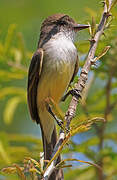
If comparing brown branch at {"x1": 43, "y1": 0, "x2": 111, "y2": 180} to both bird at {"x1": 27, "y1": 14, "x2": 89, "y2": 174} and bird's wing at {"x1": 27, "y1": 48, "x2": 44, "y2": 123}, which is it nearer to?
bird at {"x1": 27, "y1": 14, "x2": 89, "y2": 174}

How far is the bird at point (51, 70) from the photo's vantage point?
361 centimetres

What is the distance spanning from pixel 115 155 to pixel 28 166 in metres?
1.48

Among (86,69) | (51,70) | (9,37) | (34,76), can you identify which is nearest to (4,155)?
(34,76)

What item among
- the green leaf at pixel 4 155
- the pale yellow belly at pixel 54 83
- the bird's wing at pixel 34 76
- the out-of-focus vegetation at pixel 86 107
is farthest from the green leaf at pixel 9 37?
the green leaf at pixel 4 155

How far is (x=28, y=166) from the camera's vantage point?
211cm

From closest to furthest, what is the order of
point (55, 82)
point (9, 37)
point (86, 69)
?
point (86, 69) < point (55, 82) < point (9, 37)

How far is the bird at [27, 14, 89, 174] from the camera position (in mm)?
3609

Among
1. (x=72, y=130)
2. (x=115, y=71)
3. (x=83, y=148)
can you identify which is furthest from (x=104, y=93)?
(x=72, y=130)

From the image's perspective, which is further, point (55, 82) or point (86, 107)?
point (86, 107)

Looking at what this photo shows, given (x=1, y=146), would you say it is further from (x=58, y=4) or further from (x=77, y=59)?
(x=58, y=4)

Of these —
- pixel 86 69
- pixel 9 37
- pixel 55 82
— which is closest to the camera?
pixel 86 69

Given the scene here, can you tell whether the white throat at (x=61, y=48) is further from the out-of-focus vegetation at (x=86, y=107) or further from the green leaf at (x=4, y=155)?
the green leaf at (x=4, y=155)

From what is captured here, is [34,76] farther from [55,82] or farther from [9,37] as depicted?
[9,37]

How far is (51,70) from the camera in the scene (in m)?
3.63
